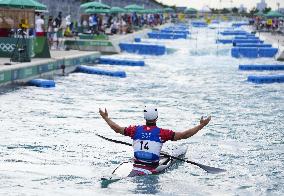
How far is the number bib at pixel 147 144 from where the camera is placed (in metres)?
9.55

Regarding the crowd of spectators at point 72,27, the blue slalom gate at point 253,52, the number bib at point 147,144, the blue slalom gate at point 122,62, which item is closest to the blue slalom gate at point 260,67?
the blue slalom gate at point 122,62

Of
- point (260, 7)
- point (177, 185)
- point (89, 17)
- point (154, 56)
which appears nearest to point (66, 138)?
point (177, 185)

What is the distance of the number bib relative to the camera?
9.55 meters

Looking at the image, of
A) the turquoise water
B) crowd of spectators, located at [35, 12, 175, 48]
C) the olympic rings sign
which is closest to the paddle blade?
the turquoise water

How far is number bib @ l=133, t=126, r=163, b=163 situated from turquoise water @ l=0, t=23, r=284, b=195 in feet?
1.22

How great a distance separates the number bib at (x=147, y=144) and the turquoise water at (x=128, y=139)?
37 cm

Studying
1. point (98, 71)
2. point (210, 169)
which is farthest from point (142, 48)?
point (210, 169)

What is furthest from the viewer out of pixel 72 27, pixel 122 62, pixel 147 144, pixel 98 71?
pixel 72 27

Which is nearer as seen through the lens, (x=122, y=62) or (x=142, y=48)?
(x=122, y=62)

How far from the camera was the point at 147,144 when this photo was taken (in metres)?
9.65

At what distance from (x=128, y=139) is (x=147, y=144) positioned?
3.87 m

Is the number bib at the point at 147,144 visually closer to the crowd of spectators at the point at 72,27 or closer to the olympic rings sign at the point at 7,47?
the olympic rings sign at the point at 7,47

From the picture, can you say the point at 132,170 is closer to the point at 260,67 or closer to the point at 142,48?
the point at 260,67

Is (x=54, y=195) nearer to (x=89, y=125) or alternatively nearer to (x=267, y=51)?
(x=89, y=125)
